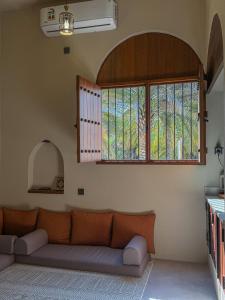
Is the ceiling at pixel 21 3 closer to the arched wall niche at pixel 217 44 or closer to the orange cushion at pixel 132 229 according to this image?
the arched wall niche at pixel 217 44

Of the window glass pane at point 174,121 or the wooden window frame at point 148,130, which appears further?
the window glass pane at point 174,121

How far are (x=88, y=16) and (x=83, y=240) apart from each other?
3.17 meters

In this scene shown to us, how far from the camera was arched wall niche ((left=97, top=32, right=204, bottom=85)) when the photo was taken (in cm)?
402

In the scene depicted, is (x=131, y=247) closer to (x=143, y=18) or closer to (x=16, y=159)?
(x=16, y=159)

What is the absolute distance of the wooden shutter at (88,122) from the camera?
146 inches

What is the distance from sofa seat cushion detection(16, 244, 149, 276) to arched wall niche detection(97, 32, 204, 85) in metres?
2.38

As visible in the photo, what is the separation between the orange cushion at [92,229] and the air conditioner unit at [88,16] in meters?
2.70

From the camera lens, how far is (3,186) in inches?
191

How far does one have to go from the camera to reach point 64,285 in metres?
3.24

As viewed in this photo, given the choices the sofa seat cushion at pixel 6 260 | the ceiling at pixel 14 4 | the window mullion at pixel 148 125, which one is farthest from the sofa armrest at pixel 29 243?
the ceiling at pixel 14 4

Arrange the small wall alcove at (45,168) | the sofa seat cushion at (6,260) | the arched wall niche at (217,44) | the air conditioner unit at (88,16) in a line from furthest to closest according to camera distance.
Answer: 1. the small wall alcove at (45,168)
2. the air conditioner unit at (88,16)
3. the sofa seat cushion at (6,260)
4. the arched wall niche at (217,44)

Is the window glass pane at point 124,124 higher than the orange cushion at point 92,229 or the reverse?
higher

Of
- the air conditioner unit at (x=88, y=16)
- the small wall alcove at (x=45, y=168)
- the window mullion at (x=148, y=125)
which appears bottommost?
the small wall alcove at (x=45, y=168)

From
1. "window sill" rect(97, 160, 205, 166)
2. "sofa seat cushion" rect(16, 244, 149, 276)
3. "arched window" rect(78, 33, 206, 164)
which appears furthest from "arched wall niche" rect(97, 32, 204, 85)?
"sofa seat cushion" rect(16, 244, 149, 276)
